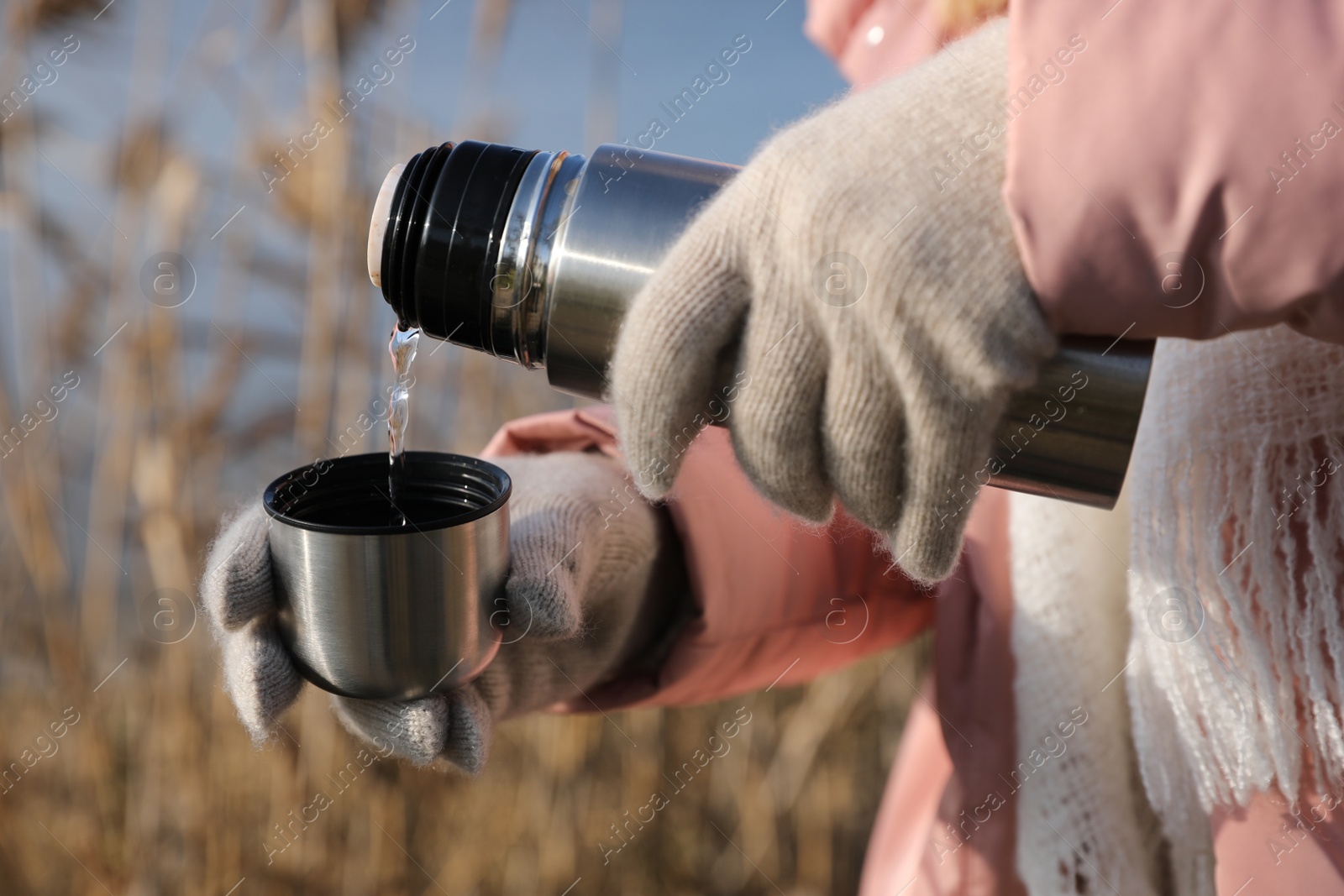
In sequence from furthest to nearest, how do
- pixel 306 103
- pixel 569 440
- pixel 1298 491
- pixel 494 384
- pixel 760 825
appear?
pixel 760 825 < pixel 494 384 < pixel 306 103 < pixel 569 440 < pixel 1298 491

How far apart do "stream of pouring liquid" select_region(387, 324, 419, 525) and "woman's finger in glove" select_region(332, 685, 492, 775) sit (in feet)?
0.35

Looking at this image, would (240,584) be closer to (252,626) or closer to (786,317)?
(252,626)

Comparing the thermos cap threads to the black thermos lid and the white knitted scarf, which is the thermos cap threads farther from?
the white knitted scarf

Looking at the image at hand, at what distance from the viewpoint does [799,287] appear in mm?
412

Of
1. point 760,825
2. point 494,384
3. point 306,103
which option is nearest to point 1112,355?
point 306,103

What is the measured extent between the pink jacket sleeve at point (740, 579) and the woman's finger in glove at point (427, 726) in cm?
20

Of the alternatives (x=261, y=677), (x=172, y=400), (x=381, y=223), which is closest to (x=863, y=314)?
(x=381, y=223)

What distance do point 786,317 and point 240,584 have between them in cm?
31

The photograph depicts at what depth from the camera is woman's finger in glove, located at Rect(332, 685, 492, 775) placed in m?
0.51

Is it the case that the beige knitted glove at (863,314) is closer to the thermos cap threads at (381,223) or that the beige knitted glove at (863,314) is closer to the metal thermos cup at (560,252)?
the metal thermos cup at (560,252)

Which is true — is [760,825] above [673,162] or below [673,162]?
below

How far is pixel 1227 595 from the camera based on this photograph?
0.55m

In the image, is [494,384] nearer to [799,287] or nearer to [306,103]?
[306,103]

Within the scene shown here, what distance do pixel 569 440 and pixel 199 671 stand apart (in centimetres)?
74
